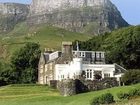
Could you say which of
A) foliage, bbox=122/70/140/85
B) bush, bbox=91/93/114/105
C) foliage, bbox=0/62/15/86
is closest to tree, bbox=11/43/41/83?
foliage, bbox=0/62/15/86

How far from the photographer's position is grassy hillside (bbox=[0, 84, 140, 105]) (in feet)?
220

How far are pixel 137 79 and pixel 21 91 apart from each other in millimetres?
18124

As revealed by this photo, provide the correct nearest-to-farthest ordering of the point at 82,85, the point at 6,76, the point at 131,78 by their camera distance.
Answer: the point at 82,85
the point at 131,78
the point at 6,76

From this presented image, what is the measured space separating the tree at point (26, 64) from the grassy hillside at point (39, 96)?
2861 cm

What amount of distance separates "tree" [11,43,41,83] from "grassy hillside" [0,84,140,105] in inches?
1126

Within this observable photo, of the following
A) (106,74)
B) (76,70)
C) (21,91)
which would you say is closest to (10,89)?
(21,91)

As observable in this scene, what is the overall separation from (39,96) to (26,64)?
50132 millimetres

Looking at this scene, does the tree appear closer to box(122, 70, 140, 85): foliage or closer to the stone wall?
the stone wall

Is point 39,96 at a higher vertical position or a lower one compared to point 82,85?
lower

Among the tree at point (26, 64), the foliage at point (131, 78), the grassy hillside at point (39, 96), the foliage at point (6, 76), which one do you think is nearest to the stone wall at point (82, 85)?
the grassy hillside at point (39, 96)

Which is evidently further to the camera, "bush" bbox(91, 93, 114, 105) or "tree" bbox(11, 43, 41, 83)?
"tree" bbox(11, 43, 41, 83)

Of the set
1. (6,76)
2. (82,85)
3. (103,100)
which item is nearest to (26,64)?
(6,76)

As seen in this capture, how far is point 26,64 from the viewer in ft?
417

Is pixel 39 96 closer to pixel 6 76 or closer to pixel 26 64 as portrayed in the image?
pixel 6 76
